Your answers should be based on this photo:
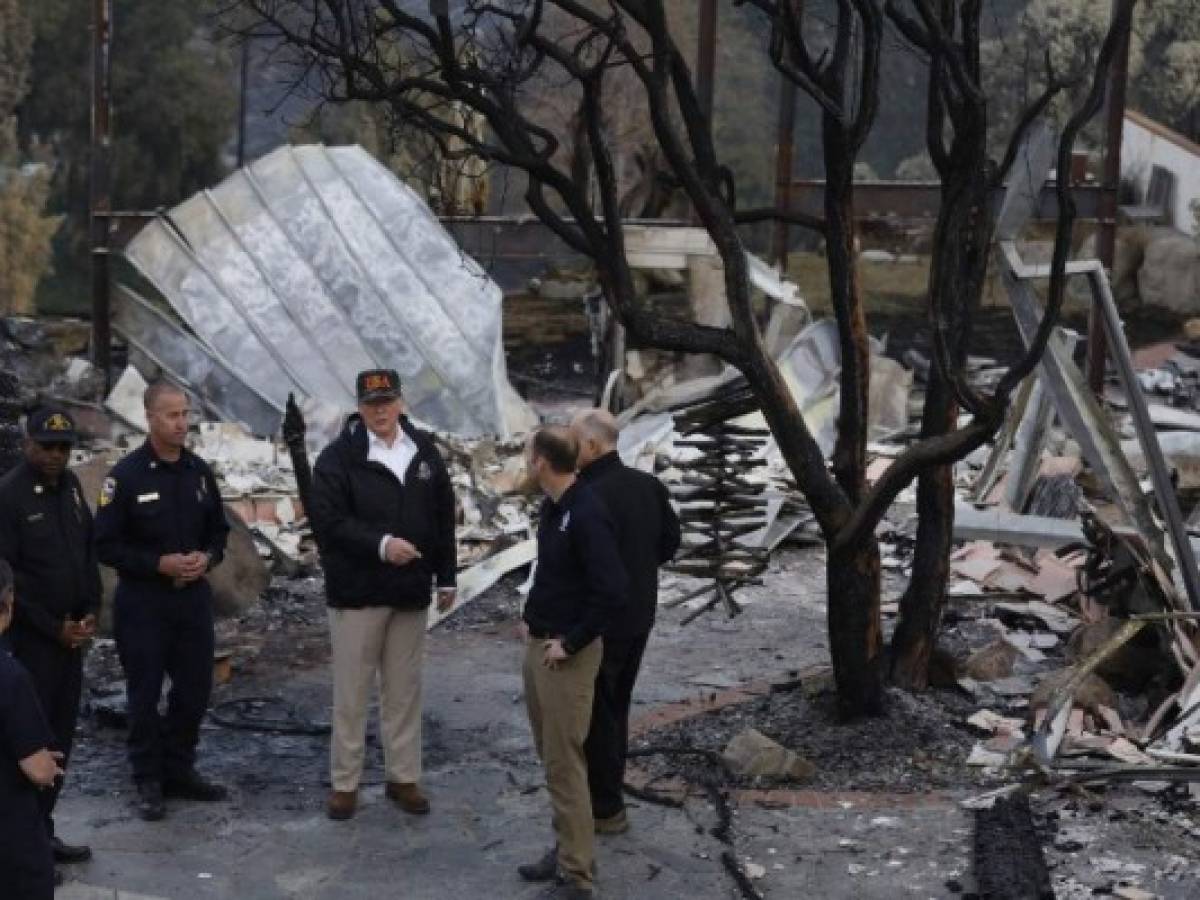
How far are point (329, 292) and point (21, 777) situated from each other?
1318 centimetres

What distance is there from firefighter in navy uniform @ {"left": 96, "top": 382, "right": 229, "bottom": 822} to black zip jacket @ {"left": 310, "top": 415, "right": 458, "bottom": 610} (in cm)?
53

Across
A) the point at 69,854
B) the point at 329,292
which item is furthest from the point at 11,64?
the point at 69,854

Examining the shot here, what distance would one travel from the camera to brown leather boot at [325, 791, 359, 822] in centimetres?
855

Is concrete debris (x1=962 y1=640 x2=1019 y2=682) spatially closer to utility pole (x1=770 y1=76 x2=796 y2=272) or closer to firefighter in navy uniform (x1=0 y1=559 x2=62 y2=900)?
firefighter in navy uniform (x1=0 y1=559 x2=62 y2=900)

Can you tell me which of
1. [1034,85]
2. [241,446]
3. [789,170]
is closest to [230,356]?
[241,446]

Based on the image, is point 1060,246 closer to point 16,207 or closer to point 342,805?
point 342,805

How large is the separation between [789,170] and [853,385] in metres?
10.0

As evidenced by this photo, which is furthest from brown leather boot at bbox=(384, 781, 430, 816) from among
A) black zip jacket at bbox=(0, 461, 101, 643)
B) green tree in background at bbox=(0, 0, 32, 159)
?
green tree in background at bbox=(0, 0, 32, 159)

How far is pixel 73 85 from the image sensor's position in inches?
1725

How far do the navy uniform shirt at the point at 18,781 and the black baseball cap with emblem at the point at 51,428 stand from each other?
1.97 meters

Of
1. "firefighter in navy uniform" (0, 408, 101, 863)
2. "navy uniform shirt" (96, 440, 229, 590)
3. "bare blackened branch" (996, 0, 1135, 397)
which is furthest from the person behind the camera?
"bare blackened branch" (996, 0, 1135, 397)

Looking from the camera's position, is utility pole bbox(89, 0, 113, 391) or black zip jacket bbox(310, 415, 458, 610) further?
utility pole bbox(89, 0, 113, 391)

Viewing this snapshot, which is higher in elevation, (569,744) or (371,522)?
(371,522)

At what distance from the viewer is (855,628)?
31.0 feet
